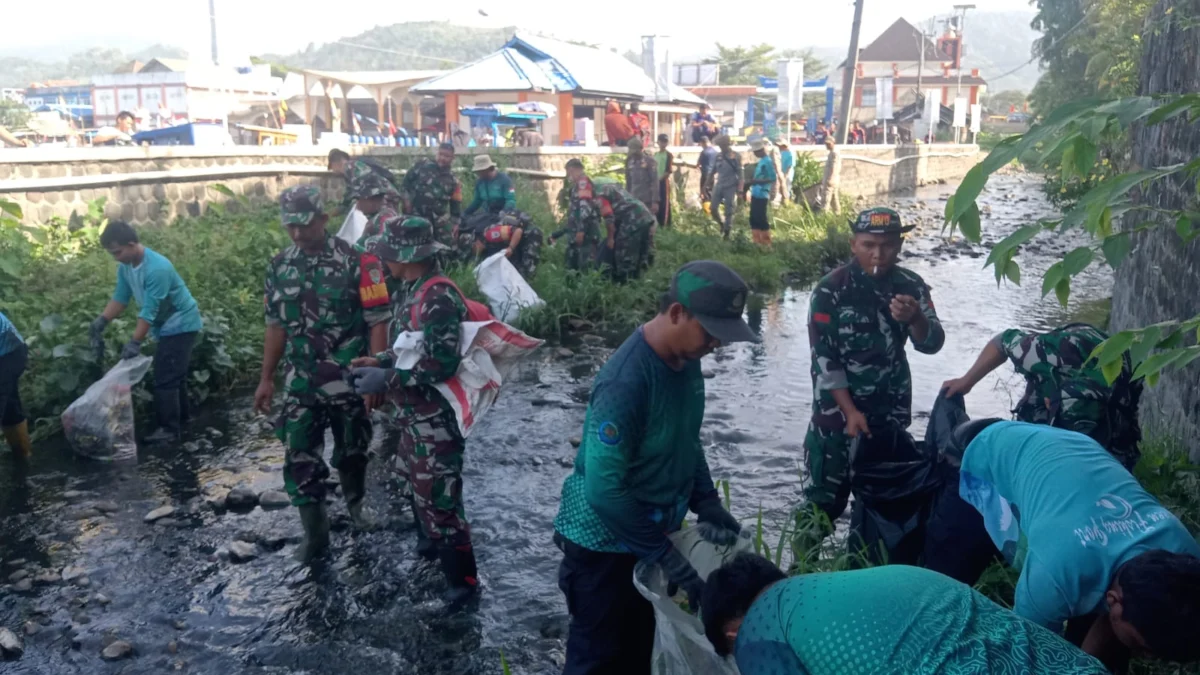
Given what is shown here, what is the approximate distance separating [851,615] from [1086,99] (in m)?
1.19

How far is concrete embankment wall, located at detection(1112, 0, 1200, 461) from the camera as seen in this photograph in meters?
4.87

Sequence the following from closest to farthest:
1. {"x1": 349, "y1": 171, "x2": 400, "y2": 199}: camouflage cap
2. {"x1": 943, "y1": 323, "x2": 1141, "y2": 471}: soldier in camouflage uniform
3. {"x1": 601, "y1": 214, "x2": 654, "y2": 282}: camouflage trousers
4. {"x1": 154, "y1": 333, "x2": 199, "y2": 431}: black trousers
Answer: {"x1": 943, "y1": 323, "x2": 1141, "y2": 471}: soldier in camouflage uniform < {"x1": 154, "y1": 333, "x2": 199, "y2": 431}: black trousers < {"x1": 349, "y1": 171, "x2": 400, "y2": 199}: camouflage cap < {"x1": 601, "y1": 214, "x2": 654, "y2": 282}: camouflage trousers

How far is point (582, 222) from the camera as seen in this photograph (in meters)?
11.2

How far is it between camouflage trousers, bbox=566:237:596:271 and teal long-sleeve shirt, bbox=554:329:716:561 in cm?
854

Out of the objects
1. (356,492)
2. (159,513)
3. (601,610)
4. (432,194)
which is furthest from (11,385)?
(432,194)

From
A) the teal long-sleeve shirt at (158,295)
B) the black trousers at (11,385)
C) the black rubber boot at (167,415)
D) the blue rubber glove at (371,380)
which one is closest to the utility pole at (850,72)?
the teal long-sleeve shirt at (158,295)

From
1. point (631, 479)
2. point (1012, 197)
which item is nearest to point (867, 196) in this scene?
point (1012, 197)

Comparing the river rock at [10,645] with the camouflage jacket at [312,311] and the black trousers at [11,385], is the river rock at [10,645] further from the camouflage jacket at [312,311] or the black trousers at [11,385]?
the black trousers at [11,385]

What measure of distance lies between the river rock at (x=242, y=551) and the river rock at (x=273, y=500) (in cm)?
59

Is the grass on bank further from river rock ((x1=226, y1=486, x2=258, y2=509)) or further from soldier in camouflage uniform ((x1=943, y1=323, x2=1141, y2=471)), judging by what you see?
soldier in camouflage uniform ((x1=943, y1=323, x2=1141, y2=471))

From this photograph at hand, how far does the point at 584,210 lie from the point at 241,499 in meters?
6.41

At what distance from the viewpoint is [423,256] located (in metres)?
4.18

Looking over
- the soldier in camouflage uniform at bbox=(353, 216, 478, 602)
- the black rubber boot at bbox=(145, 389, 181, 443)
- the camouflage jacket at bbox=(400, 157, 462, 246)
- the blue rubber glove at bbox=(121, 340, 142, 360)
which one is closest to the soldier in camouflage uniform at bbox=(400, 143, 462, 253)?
the camouflage jacket at bbox=(400, 157, 462, 246)

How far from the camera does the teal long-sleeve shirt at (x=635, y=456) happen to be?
2666mm
